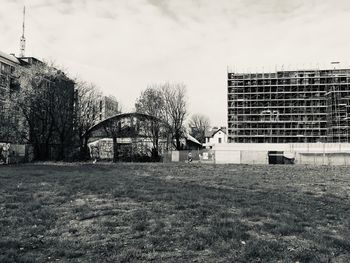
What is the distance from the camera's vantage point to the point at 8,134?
44.1 metres

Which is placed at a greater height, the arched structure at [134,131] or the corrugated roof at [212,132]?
the corrugated roof at [212,132]

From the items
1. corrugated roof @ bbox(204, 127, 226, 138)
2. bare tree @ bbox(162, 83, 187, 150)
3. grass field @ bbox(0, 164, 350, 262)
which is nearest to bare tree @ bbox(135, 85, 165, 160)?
bare tree @ bbox(162, 83, 187, 150)

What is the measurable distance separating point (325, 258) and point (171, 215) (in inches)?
160

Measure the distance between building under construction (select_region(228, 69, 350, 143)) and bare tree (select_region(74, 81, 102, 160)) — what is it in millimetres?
42727

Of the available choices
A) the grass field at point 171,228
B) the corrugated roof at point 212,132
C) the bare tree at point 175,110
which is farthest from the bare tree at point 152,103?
the grass field at point 171,228

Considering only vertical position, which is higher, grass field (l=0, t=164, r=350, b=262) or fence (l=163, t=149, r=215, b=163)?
fence (l=163, t=149, r=215, b=163)

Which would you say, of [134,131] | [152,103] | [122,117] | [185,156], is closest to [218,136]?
[152,103]

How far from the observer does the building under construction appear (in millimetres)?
88500

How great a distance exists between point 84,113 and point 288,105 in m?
54.0

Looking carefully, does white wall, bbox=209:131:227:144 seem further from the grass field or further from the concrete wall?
the grass field

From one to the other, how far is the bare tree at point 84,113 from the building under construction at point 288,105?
140ft

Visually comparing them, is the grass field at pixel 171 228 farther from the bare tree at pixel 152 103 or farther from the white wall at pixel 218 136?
the white wall at pixel 218 136

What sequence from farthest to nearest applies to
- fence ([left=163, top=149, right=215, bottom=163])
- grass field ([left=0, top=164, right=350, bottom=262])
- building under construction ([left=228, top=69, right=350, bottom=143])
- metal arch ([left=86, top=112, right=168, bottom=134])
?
building under construction ([left=228, top=69, right=350, bottom=143]) < metal arch ([left=86, top=112, right=168, bottom=134]) < fence ([left=163, top=149, right=215, bottom=163]) < grass field ([left=0, top=164, right=350, bottom=262])

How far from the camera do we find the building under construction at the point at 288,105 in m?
88.5
